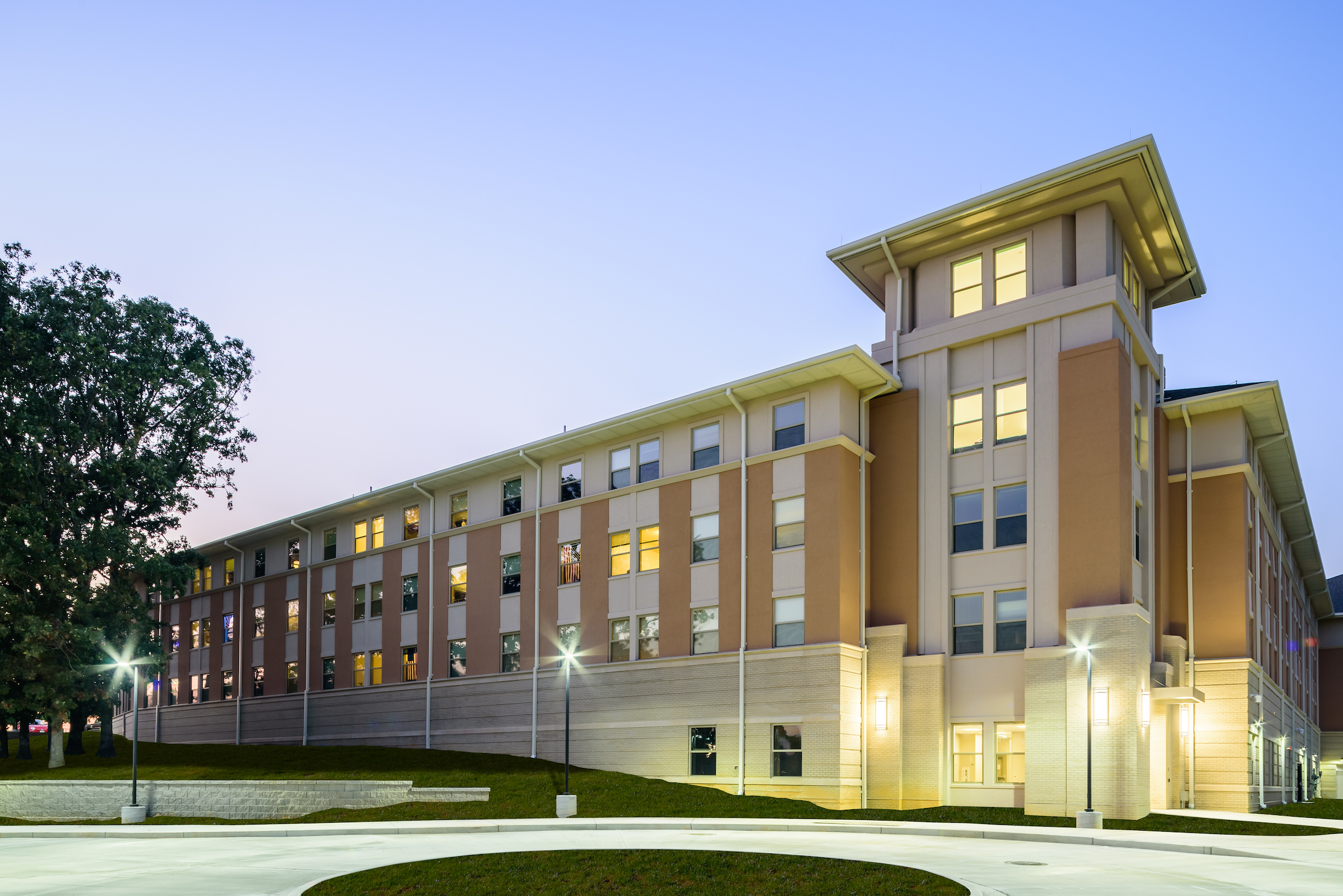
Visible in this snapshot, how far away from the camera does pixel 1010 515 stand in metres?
31.3

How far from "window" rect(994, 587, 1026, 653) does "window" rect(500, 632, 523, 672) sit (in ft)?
57.0

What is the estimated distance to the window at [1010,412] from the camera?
3158cm

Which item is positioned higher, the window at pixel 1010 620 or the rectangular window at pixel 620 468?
the rectangular window at pixel 620 468

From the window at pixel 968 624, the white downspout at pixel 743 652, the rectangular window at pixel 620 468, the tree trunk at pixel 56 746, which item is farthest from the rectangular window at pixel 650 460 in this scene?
the tree trunk at pixel 56 746

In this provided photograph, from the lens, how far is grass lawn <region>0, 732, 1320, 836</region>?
88.3 ft

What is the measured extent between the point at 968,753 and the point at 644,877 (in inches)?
694

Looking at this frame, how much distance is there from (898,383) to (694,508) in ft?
25.2

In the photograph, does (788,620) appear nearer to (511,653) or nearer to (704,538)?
(704,538)

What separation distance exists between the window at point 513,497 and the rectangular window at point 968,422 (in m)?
16.9

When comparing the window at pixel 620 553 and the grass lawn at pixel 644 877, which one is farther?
the window at pixel 620 553

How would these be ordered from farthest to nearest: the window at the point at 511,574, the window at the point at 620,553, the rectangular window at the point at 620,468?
the window at the point at 511,574
the rectangular window at the point at 620,468
the window at the point at 620,553

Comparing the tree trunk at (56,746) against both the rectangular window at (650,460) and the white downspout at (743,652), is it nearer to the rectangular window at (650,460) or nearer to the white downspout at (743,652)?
the rectangular window at (650,460)

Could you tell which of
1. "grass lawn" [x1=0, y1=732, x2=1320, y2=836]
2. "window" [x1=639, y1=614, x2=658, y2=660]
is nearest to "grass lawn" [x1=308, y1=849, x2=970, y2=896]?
"grass lawn" [x1=0, y1=732, x2=1320, y2=836]

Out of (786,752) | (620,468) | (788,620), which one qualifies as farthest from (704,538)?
(786,752)
